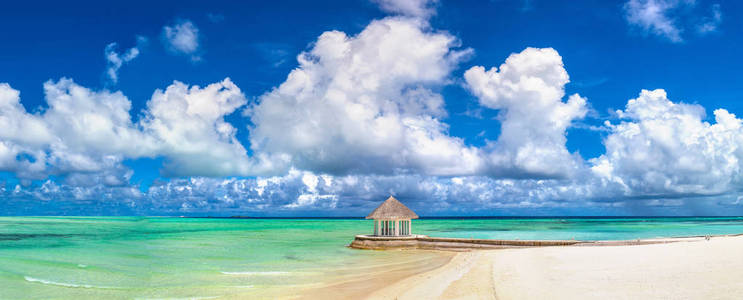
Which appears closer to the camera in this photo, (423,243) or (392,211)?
(423,243)

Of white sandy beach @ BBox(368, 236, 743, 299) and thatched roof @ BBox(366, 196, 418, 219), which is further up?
thatched roof @ BBox(366, 196, 418, 219)

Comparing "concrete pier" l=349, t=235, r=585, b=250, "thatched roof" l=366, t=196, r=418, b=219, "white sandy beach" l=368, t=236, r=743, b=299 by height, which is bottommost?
"concrete pier" l=349, t=235, r=585, b=250

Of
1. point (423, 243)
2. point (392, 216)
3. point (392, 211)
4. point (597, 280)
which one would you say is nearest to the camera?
point (597, 280)

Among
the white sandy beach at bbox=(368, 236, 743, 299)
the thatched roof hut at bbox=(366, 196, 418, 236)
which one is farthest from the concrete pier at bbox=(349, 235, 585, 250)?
the white sandy beach at bbox=(368, 236, 743, 299)

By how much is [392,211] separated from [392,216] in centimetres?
35

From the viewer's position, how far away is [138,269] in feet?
69.9

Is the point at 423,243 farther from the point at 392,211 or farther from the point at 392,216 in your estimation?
the point at 392,211

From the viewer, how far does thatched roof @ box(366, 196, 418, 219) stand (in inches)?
1139

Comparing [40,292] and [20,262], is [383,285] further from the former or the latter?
[20,262]

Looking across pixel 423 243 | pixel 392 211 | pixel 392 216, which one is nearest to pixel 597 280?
pixel 423 243

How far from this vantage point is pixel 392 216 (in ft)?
94.7

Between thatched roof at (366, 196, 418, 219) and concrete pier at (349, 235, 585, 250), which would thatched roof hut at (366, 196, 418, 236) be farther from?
concrete pier at (349, 235, 585, 250)

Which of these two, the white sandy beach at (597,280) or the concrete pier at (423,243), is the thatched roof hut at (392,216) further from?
the white sandy beach at (597,280)

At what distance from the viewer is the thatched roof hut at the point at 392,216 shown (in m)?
28.9
